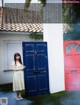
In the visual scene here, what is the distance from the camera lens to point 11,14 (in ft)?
44.3

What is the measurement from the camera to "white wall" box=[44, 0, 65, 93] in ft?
30.4

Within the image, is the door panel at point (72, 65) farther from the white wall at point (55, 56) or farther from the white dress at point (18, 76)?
the white dress at point (18, 76)

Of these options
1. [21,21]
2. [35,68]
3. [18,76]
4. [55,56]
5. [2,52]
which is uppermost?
[21,21]

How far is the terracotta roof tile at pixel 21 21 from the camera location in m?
11.8

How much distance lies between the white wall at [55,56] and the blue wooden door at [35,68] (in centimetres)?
19

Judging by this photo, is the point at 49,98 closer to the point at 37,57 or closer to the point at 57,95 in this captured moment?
the point at 57,95

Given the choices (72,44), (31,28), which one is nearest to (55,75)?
(72,44)

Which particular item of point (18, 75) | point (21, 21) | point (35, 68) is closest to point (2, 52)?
point (21, 21)

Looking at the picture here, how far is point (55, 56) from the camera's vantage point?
9.31 metres

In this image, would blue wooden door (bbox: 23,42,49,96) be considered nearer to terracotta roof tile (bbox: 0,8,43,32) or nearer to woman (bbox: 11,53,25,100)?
woman (bbox: 11,53,25,100)

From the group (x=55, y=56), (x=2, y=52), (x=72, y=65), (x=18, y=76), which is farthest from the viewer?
(x=2, y=52)

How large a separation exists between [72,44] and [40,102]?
276 centimetres

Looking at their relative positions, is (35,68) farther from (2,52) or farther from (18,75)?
(2,52)

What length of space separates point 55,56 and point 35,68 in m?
0.89
